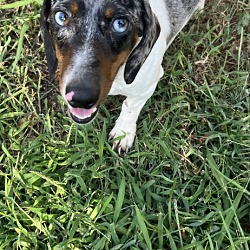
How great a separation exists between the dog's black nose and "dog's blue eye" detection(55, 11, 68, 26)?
422mm

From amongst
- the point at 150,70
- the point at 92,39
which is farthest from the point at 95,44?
the point at 150,70

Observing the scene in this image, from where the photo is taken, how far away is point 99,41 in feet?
11.0

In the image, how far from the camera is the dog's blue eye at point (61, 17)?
3.38 m


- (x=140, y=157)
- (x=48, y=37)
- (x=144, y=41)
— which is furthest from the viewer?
(x=140, y=157)

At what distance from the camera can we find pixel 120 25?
11.1 feet

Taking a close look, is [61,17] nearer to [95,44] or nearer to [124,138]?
[95,44]

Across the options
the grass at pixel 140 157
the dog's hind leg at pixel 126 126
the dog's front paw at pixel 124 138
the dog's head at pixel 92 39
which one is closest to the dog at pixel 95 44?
the dog's head at pixel 92 39

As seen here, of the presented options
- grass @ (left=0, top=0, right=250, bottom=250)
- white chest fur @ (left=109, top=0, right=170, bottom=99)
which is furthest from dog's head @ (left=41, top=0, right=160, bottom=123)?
grass @ (left=0, top=0, right=250, bottom=250)

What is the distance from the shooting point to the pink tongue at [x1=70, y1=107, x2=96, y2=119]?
364 centimetres

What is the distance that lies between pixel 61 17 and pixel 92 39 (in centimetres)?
Answer: 25

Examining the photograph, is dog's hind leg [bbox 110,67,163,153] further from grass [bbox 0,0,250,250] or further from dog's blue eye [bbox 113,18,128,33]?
dog's blue eye [bbox 113,18,128,33]

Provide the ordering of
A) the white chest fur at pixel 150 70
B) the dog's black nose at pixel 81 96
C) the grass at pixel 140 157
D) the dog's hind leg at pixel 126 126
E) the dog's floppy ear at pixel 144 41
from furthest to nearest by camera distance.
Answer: the dog's hind leg at pixel 126 126
the grass at pixel 140 157
the white chest fur at pixel 150 70
the dog's floppy ear at pixel 144 41
the dog's black nose at pixel 81 96

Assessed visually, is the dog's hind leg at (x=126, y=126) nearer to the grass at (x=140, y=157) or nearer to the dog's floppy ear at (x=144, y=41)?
the grass at (x=140, y=157)

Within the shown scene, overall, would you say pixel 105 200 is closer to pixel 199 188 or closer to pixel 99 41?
pixel 199 188
